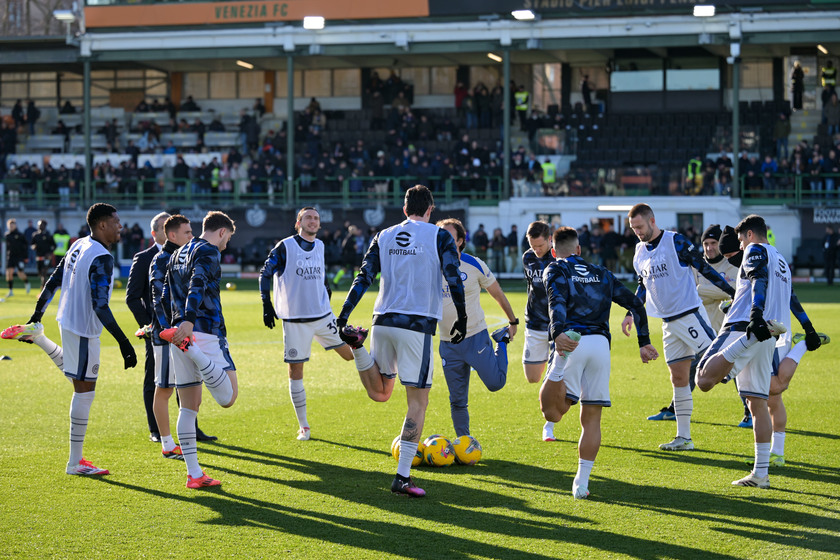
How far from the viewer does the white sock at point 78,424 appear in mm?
8602

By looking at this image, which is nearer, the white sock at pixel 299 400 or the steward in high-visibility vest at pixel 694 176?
the white sock at pixel 299 400

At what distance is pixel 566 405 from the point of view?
7.87 metres

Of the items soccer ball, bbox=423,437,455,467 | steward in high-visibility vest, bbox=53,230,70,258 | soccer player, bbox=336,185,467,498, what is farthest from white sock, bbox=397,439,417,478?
steward in high-visibility vest, bbox=53,230,70,258

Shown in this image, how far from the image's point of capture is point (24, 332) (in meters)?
8.59

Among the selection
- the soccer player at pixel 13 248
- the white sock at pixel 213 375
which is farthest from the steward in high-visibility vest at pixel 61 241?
the white sock at pixel 213 375

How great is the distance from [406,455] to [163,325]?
7.71ft

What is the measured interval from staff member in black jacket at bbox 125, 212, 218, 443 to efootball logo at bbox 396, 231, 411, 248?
3032mm

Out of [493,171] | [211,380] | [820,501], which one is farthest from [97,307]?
[493,171]

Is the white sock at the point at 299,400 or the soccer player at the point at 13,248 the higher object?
the soccer player at the point at 13,248

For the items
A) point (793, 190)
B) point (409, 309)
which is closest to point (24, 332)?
point (409, 309)

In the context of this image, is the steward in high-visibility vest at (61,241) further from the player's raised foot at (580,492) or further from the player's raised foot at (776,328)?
the player's raised foot at (776,328)

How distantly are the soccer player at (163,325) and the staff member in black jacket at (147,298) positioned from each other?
355mm

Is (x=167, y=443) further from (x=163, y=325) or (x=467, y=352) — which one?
(x=467, y=352)

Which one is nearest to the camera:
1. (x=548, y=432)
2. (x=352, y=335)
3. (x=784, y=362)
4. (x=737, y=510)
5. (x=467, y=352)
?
(x=737, y=510)
